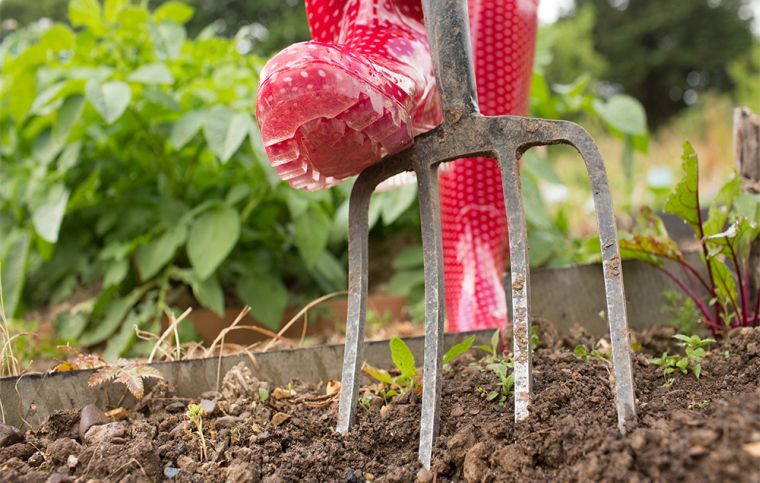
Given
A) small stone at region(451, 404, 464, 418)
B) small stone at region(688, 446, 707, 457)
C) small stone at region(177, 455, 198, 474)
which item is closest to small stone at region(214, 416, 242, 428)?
small stone at region(177, 455, 198, 474)

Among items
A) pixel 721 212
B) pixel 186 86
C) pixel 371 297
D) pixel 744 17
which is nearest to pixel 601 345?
pixel 721 212

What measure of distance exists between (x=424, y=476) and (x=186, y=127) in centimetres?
128

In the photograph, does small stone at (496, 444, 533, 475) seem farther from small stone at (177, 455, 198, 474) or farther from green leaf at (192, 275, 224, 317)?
green leaf at (192, 275, 224, 317)

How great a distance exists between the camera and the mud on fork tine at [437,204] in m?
0.89

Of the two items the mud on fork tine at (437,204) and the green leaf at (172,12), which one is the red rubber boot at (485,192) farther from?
the green leaf at (172,12)

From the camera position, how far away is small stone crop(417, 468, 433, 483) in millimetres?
899

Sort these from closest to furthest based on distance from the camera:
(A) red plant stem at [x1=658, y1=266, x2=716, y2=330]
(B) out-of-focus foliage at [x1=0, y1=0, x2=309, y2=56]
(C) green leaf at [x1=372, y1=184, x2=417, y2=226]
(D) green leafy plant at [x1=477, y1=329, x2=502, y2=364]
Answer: (D) green leafy plant at [x1=477, y1=329, x2=502, y2=364]
(A) red plant stem at [x1=658, y1=266, x2=716, y2=330]
(C) green leaf at [x1=372, y1=184, x2=417, y2=226]
(B) out-of-focus foliage at [x1=0, y1=0, x2=309, y2=56]

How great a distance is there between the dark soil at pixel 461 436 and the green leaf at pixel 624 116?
1126 mm

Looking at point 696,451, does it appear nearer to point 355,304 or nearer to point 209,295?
point 355,304

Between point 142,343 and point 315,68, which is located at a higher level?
point 315,68

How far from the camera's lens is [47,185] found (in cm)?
205

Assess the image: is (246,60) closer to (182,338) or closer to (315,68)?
(182,338)

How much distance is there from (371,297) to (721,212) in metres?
1.28

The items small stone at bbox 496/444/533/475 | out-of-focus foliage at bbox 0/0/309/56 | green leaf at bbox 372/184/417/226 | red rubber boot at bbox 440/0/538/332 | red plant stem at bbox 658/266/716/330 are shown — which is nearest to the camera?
small stone at bbox 496/444/533/475
